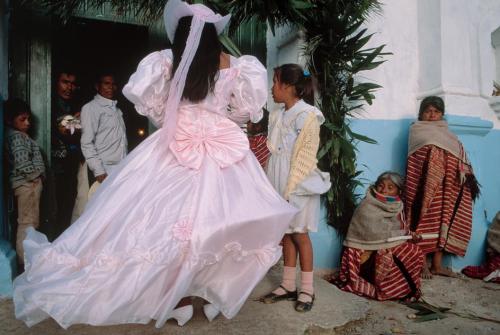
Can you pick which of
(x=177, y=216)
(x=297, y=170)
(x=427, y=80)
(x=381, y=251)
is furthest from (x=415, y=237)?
(x=177, y=216)

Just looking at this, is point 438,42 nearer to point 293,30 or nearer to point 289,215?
point 293,30

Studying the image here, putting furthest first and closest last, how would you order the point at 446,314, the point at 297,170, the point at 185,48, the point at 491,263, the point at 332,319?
the point at 491,263 → the point at 446,314 → the point at 297,170 → the point at 332,319 → the point at 185,48

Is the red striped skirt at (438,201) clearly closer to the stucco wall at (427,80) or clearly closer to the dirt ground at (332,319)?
the stucco wall at (427,80)

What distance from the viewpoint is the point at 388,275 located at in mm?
3783

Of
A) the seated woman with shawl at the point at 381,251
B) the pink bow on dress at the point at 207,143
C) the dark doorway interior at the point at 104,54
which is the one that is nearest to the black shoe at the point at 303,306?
the seated woman with shawl at the point at 381,251

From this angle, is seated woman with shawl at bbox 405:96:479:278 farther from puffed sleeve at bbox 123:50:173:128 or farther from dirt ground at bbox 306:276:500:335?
puffed sleeve at bbox 123:50:173:128

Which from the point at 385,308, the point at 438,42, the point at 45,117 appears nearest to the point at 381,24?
the point at 438,42

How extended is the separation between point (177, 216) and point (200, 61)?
0.94m

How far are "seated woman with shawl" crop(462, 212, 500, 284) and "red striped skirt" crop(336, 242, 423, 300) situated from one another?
3.72ft

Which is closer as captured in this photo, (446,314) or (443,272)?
(446,314)

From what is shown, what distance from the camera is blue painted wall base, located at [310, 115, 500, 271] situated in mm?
4516

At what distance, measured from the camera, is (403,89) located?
16.0 ft

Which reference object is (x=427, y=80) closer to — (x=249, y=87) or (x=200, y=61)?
(x=249, y=87)

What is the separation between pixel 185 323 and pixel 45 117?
107 inches
